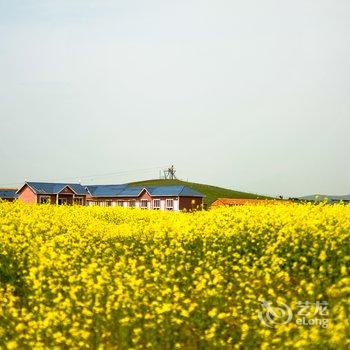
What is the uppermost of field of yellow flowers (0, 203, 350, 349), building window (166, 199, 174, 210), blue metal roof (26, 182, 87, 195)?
blue metal roof (26, 182, 87, 195)

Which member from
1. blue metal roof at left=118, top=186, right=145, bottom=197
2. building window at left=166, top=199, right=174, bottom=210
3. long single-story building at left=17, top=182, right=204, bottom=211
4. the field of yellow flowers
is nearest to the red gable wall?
long single-story building at left=17, top=182, right=204, bottom=211

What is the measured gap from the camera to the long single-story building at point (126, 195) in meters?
73.0

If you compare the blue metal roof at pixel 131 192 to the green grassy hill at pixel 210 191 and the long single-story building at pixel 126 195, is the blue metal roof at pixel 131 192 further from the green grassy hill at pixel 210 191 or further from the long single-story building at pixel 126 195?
the green grassy hill at pixel 210 191

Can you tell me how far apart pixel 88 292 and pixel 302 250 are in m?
6.46

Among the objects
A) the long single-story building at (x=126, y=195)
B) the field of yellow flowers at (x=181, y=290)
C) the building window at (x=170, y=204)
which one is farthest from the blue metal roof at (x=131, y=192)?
the field of yellow flowers at (x=181, y=290)

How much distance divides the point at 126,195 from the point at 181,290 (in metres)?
67.4

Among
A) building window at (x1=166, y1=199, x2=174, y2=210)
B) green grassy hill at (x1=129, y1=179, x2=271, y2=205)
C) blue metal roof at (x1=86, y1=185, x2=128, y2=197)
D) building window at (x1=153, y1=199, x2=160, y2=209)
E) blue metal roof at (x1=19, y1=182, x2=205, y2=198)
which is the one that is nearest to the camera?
building window at (x1=166, y1=199, x2=174, y2=210)

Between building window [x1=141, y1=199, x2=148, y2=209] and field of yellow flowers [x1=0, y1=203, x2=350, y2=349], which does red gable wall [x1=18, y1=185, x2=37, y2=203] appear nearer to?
building window [x1=141, y1=199, x2=148, y2=209]

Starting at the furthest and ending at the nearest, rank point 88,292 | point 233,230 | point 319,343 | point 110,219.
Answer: point 110,219 < point 233,230 < point 88,292 < point 319,343

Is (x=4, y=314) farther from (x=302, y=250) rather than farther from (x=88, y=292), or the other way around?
(x=302, y=250)

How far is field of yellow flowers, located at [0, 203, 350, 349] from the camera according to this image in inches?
339

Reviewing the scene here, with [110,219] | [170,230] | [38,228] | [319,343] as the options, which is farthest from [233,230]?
[110,219]

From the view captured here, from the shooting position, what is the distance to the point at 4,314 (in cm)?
1066

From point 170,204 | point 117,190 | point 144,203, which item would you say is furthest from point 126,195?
point 170,204
